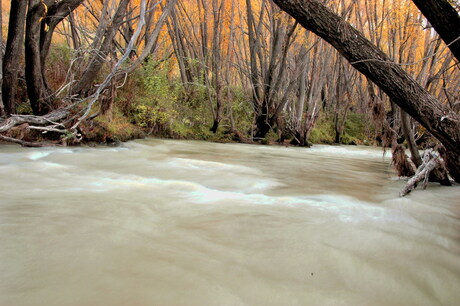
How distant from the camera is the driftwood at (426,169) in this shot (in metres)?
3.99

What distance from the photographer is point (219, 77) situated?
10.2 metres

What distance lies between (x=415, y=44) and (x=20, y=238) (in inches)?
426

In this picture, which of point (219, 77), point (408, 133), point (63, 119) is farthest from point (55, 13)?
point (408, 133)

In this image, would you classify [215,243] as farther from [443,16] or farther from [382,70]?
[443,16]

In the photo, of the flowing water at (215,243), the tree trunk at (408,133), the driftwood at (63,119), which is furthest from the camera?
the driftwood at (63,119)

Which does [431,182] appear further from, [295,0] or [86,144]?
[86,144]

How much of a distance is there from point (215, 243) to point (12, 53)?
571 cm

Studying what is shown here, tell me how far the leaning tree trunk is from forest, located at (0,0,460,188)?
0.04 ft

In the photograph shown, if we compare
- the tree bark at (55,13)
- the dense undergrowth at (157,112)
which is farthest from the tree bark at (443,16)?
the dense undergrowth at (157,112)

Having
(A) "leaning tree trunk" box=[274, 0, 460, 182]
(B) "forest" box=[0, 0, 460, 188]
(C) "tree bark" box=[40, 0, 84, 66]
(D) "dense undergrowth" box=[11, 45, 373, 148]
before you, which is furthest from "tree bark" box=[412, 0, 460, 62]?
(D) "dense undergrowth" box=[11, 45, 373, 148]

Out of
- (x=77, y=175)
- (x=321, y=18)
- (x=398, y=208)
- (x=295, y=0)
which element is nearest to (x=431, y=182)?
(x=398, y=208)

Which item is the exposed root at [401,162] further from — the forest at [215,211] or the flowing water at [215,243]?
the flowing water at [215,243]

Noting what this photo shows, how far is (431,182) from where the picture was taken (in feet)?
15.9

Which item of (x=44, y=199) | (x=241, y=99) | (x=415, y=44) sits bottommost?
(x=44, y=199)
